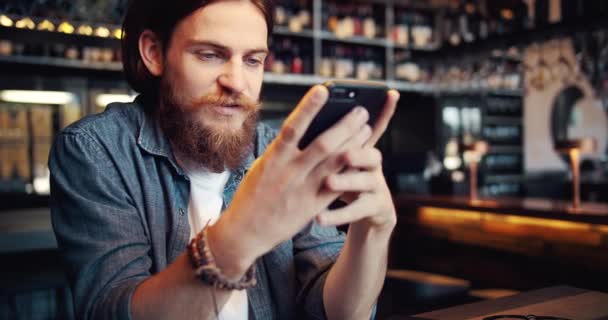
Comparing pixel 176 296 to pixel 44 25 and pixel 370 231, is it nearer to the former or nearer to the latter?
pixel 370 231

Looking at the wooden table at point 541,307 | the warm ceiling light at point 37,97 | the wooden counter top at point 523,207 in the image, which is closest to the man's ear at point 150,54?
the wooden table at point 541,307

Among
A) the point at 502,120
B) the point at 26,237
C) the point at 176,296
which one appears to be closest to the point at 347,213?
the point at 176,296

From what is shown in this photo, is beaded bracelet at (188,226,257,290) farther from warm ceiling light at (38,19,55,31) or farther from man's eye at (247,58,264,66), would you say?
warm ceiling light at (38,19,55,31)

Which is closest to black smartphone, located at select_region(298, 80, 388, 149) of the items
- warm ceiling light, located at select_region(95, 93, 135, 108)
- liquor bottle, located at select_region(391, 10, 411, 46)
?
warm ceiling light, located at select_region(95, 93, 135, 108)

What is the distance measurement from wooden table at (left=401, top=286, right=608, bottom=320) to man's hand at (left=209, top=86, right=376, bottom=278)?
1.21 feet

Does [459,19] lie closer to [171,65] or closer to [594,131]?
[171,65]

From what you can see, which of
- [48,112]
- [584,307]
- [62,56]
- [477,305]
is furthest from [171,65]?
[48,112]

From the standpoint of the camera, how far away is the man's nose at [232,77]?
42.4 inches

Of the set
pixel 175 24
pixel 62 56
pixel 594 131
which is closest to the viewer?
pixel 175 24

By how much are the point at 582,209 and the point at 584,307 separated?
240 cm

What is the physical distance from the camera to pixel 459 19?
475 cm

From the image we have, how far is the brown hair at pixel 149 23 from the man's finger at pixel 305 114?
0.52 m

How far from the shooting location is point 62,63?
4023 millimetres

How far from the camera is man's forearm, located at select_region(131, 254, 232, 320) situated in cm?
79
